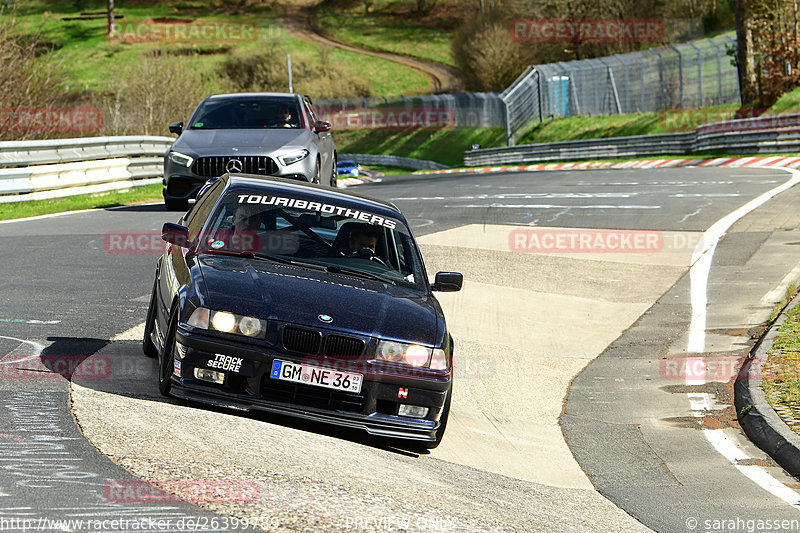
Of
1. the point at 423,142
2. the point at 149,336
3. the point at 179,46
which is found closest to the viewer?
the point at 149,336

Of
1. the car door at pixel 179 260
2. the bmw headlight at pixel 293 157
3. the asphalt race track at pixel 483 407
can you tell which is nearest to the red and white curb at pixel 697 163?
the asphalt race track at pixel 483 407

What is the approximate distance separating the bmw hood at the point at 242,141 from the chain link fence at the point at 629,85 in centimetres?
3240

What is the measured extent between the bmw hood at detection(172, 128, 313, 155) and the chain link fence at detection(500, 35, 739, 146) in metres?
32.4

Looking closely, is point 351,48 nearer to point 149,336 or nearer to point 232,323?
point 149,336

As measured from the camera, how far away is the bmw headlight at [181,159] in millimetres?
15695

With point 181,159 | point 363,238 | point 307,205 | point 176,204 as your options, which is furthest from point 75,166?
point 363,238

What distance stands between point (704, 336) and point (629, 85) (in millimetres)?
39231

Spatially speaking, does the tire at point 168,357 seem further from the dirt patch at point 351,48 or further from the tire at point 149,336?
the dirt patch at point 351,48

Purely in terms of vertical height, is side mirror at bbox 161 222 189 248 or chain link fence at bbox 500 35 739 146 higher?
side mirror at bbox 161 222 189 248

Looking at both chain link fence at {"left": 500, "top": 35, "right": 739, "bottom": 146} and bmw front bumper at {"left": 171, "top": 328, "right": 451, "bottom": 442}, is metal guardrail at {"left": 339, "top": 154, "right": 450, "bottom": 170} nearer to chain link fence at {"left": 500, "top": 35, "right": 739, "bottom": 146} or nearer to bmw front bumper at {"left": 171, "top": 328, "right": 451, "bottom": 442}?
chain link fence at {"left": 500, "top": 35, "right": 739, "bottom": 146}

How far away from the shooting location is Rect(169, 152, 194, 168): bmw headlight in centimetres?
1570

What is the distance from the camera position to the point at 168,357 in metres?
6.79

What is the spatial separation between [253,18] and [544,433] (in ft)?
361

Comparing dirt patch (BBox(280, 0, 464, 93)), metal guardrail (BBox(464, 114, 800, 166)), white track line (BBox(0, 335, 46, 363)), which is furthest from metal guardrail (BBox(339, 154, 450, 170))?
white track line (BBox(0, 335, 46, 363))
